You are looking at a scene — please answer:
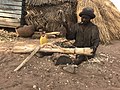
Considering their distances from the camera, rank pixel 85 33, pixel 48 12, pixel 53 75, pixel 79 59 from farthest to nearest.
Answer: pixel 48 12
pixel 85 33
pixel 79 59
pixel 53 75

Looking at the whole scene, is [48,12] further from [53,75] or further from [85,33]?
[53,75]

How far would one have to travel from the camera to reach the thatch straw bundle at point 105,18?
10758mm

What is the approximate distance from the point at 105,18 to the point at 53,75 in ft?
15.1

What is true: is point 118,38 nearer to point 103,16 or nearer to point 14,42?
point 103,16

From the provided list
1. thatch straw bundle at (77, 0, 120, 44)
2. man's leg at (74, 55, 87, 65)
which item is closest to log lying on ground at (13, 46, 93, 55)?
man's leg at (74, 55, 87, 65)

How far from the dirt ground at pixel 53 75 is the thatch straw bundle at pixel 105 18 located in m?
2.45

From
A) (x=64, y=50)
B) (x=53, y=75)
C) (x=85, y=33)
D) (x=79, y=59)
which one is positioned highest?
(x=85, y=33)

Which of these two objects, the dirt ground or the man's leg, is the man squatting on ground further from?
the dirt ground

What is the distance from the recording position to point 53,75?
710 cm

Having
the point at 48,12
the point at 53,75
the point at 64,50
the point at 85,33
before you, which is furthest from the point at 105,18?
the point at 53,75

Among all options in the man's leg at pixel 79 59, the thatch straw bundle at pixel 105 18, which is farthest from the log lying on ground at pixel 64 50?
the thatch straw bundle at pixel 105 18

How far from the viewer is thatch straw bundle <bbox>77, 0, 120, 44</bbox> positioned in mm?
10758

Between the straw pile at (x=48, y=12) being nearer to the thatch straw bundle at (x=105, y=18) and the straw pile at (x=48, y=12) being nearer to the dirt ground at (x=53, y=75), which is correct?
the thatch straw bundle at (x=105, y=18)

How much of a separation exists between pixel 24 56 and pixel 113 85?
217 cm
